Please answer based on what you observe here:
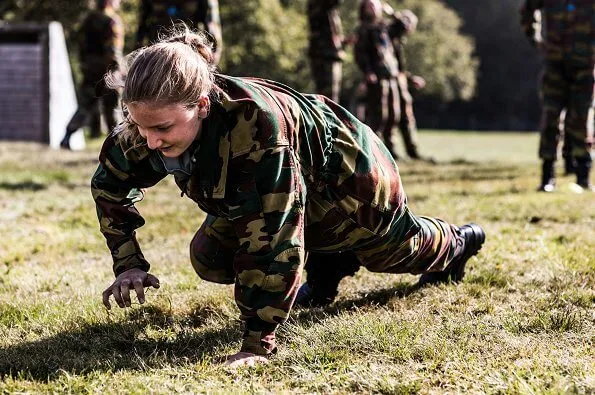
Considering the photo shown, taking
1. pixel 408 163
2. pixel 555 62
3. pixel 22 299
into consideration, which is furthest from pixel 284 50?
pixel 22 299

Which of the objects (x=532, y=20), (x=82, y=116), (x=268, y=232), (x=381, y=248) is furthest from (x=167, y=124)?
(x=82, y=116)

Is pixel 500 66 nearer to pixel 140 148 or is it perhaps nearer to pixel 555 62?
pixel 555 62

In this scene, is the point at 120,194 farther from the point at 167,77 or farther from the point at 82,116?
the point at 82,116

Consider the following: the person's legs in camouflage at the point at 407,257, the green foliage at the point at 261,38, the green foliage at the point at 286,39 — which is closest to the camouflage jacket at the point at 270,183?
the person's legs in camouflage at the point at 407,257

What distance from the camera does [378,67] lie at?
11.0 meters

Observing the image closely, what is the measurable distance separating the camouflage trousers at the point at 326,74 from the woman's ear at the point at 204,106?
807 centimetres

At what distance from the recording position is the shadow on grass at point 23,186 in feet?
25.1

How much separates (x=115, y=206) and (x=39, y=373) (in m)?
0.68

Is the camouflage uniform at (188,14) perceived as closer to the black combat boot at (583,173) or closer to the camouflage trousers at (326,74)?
the camouflage trousers at (326,74)

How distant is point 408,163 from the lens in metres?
11.2

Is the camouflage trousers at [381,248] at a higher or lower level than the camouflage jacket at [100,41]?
lower

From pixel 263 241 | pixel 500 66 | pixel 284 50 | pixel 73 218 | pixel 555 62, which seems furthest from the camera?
pixel 500 66

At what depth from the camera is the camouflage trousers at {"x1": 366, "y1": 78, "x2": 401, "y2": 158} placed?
432 inches

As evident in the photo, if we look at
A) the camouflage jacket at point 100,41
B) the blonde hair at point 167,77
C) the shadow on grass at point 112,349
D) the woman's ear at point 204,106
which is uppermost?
the camouflage jacket at point 100,41
